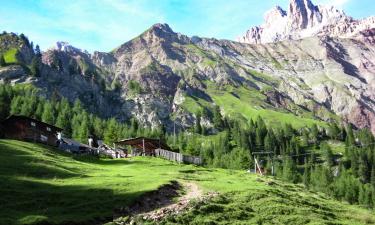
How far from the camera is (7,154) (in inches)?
3187

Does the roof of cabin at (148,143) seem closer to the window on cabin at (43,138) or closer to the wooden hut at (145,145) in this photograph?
the wooden hut at (145,145)

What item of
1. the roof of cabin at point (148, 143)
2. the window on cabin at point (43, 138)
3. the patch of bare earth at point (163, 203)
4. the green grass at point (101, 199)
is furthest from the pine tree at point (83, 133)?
the patch of bare earth at point (163, 203)

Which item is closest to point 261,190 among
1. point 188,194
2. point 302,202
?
point 302,202

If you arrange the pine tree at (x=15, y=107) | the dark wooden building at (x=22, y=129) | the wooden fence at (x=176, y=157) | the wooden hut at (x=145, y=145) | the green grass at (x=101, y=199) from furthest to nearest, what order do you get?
the pine tree at (x=15, y=107)
the wooden hut at (x=145, y=145)
the wooden fence at (x=176, y=157)
the dark wooden building at (x=22, y=129)
the green grass at (x=101, y=199)

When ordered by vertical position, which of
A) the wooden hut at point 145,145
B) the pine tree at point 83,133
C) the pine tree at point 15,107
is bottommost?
the wooden hut at point 145,145

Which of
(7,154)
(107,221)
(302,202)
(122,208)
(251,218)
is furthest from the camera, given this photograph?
(7,154)

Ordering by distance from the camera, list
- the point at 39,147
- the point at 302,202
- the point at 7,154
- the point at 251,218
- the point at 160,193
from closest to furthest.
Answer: the point at 251,218 < the point at 160,193 < the point at 302,202 < the point at 7,154 < the point at 39,147

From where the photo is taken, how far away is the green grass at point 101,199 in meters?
53.4

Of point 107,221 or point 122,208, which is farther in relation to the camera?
point 122,208

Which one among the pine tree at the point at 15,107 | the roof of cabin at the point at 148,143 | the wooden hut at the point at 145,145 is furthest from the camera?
the pine tree at the point at 15,107

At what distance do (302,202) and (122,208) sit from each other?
31535mm

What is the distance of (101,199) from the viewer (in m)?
58.7

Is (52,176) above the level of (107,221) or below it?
above

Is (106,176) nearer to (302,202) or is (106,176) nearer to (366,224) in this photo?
(302,202)
